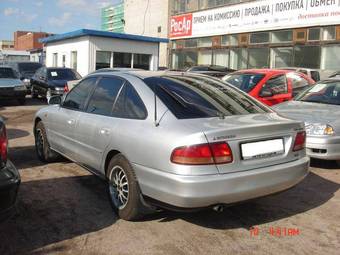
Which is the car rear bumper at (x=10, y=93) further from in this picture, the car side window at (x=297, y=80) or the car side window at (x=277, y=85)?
the car side window at (x=297, y=80)

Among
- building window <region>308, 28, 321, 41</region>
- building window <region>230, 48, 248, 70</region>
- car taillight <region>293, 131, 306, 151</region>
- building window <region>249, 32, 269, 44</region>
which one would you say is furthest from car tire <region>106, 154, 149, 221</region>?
building window <region>230, 48, 248, 70</region>

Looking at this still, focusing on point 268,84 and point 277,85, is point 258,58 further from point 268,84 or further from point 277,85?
point 268,84

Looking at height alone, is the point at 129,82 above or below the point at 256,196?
above

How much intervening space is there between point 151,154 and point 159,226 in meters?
0.83

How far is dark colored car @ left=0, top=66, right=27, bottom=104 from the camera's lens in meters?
15.4

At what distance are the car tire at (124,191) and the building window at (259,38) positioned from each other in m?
20.9

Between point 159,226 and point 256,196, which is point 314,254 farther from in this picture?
point 159,226

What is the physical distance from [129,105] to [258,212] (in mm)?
1824

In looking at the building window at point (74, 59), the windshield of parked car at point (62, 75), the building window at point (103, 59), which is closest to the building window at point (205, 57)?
the building window at point (103, 59)

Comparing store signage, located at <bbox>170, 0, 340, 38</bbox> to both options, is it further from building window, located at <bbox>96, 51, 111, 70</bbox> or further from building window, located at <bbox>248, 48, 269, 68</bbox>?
building window, located at <bbox>96, 51, 111, 70</bbox>

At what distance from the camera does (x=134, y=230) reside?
4.09 m

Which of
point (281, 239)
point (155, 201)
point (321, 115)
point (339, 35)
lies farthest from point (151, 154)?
point (339, 35)

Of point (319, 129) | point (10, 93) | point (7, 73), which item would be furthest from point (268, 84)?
point (7, 73)

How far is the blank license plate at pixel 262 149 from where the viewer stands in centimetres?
380
